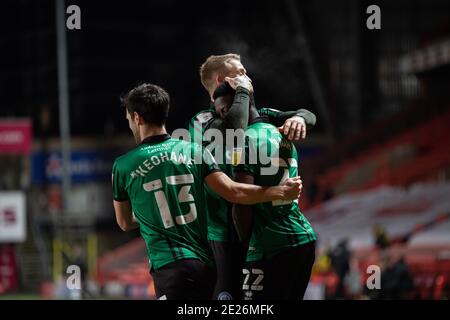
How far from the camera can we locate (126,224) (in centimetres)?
436

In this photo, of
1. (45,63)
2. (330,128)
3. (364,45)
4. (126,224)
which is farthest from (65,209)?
(126,224)

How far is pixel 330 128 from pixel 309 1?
3160 millimetres

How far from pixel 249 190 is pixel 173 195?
1.15 feet

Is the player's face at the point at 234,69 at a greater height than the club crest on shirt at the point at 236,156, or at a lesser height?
greater

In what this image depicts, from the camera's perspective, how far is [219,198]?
15.7 feet

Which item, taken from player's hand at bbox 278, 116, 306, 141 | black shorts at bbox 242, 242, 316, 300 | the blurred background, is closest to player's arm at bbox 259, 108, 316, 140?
player's hand at bbox 278, 116, 306, 141

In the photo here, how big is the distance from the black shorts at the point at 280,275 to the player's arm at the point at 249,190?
50cm

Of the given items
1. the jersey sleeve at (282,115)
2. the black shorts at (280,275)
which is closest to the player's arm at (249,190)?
the black shorts at (280,275)

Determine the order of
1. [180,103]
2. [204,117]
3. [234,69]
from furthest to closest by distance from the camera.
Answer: [180,103], [204,117], [234,69]

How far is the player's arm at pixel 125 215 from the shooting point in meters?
4.34

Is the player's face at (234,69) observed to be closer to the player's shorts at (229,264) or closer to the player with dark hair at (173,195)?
the player with dark hair at (173,195)

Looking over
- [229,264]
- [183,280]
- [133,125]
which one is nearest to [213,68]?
[133,125]

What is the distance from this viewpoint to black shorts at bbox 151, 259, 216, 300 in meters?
4.20

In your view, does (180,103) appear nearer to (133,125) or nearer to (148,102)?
(133,125)
